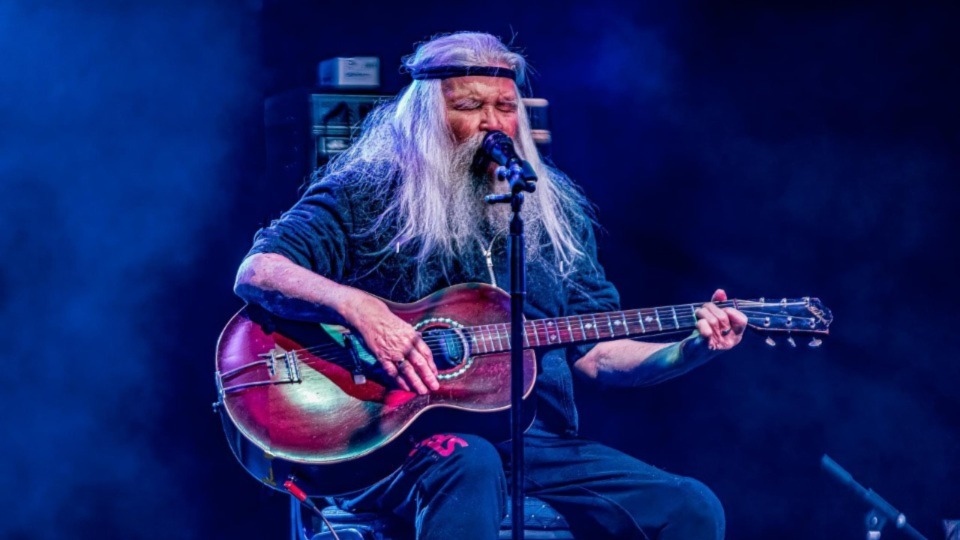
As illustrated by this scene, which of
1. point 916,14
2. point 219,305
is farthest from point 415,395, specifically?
point 916,14

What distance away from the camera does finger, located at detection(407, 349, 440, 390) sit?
126 inches

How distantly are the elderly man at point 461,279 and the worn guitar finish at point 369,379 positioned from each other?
69 mm

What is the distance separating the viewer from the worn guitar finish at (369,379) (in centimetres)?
318

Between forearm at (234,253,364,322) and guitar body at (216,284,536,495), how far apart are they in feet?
0.20

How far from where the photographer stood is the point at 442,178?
376 cm

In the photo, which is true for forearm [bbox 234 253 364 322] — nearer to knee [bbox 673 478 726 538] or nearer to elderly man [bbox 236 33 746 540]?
elderly man [bbox 236 33 746 540]

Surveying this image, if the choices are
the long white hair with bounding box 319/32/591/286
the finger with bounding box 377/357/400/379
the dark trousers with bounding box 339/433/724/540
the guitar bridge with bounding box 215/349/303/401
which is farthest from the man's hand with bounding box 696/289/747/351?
the guitar bridge with bounding box 215/349/303/401

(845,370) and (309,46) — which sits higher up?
(309,46)

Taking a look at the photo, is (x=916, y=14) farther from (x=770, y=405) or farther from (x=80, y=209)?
(x=80, y=209)

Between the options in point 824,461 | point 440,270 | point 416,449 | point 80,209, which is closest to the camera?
point 416,449

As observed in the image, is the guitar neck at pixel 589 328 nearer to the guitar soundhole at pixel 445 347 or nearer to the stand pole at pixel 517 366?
the guitar soundhole at pixel 445 347

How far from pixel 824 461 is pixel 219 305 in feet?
8.19

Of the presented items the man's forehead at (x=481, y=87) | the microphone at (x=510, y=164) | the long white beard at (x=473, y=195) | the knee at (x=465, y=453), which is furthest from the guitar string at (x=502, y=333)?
the man's forehead at (x=481, y=87)

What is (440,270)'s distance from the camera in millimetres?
3604
